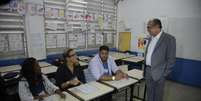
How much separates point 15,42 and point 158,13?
→ 12.6 ft

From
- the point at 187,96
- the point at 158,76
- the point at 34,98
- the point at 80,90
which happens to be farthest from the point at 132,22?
the point at 34,98

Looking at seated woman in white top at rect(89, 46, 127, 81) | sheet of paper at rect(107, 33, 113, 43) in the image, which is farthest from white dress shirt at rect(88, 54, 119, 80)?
sheet of paper at rect(107, 33, 113, 43)

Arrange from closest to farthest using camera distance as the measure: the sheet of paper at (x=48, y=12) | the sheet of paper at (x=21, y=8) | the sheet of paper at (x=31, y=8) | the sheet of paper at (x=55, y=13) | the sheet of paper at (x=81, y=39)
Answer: the sheet of paper at (x=21, y=8)
the sheet of paper at (x=31, y=8)
the sheet of paper at (x=48, y=12)
the sheet of paper at (x=55, y=13)
the sheet of paper at (x=81, y=39)

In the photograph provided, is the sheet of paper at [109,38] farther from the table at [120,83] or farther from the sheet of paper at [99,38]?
the table at [120,83]

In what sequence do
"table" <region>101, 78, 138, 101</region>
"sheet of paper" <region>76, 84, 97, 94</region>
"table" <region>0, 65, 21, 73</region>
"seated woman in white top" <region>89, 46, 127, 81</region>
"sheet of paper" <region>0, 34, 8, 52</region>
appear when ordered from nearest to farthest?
"sheet of paper" <region>76, 84, 97, 94</region> < "table" <region>101, 78, 138, 101</region> < "seated woman in white top" <region>89, 46, 127, 81</region> < "table" <region>0, 65, 21, 73</region> < "sheet of paper" <region>0, 34, 8, 52</region>

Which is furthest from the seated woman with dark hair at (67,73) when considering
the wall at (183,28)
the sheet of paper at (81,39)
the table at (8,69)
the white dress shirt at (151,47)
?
the wall at (183,28)

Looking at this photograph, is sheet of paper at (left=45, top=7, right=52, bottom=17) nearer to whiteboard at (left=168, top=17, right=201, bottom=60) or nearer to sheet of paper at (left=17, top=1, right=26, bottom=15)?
sheet of paper at (left=17, top=1, right=26, bottom=15)

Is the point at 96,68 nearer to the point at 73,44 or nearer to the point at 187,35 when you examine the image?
the point at 73,44

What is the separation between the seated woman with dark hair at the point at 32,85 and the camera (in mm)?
1955

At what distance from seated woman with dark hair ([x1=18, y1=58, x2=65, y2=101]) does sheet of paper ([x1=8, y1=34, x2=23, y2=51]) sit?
4.70 ft

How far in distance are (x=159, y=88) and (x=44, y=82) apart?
174 cm

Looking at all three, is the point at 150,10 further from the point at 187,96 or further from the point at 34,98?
the point at 34,98

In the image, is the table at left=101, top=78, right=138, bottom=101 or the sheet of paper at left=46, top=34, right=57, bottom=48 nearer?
the table at left=101, top=78, right=138, bottom=101

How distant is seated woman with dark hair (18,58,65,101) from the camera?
1955 mm
